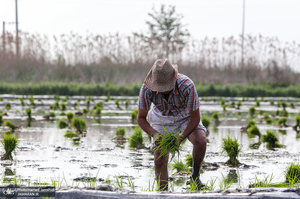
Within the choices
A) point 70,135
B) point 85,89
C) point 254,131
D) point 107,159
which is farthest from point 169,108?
point 85,89

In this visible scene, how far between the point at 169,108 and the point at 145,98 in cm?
27

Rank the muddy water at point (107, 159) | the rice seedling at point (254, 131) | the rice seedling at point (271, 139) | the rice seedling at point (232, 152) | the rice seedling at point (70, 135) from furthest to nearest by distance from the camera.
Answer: the rice seedling at point (254, 131), the rice seedling at point (70, 135), the rice seedling at point (271, 139), the rice seedling at point (232, 152), the muddy water at point (107, 159)

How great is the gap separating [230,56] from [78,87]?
411 inches

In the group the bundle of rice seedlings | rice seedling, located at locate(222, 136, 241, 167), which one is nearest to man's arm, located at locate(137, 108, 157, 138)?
the bundle of rice seedlings

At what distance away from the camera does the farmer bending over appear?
14.6 ft

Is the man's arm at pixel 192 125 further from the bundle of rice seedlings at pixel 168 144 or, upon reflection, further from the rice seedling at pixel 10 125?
the rice seedling at pixel 10 125

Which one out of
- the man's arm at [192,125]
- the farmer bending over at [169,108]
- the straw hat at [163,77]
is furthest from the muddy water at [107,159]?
the straw hat at [163,77]

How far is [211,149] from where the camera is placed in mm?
7410

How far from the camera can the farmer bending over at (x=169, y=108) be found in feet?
14.6

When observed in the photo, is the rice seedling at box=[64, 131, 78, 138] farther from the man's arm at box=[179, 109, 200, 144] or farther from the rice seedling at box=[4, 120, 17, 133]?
the man's arm at box=[179, 109, 200, 144]

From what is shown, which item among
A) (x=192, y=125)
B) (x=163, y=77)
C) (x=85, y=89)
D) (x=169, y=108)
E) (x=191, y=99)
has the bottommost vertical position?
(x=85, y=89)

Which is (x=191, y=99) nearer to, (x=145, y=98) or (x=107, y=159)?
(x=145, y=98)

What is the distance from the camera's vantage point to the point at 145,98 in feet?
15.1

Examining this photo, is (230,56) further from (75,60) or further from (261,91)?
(75,60)
